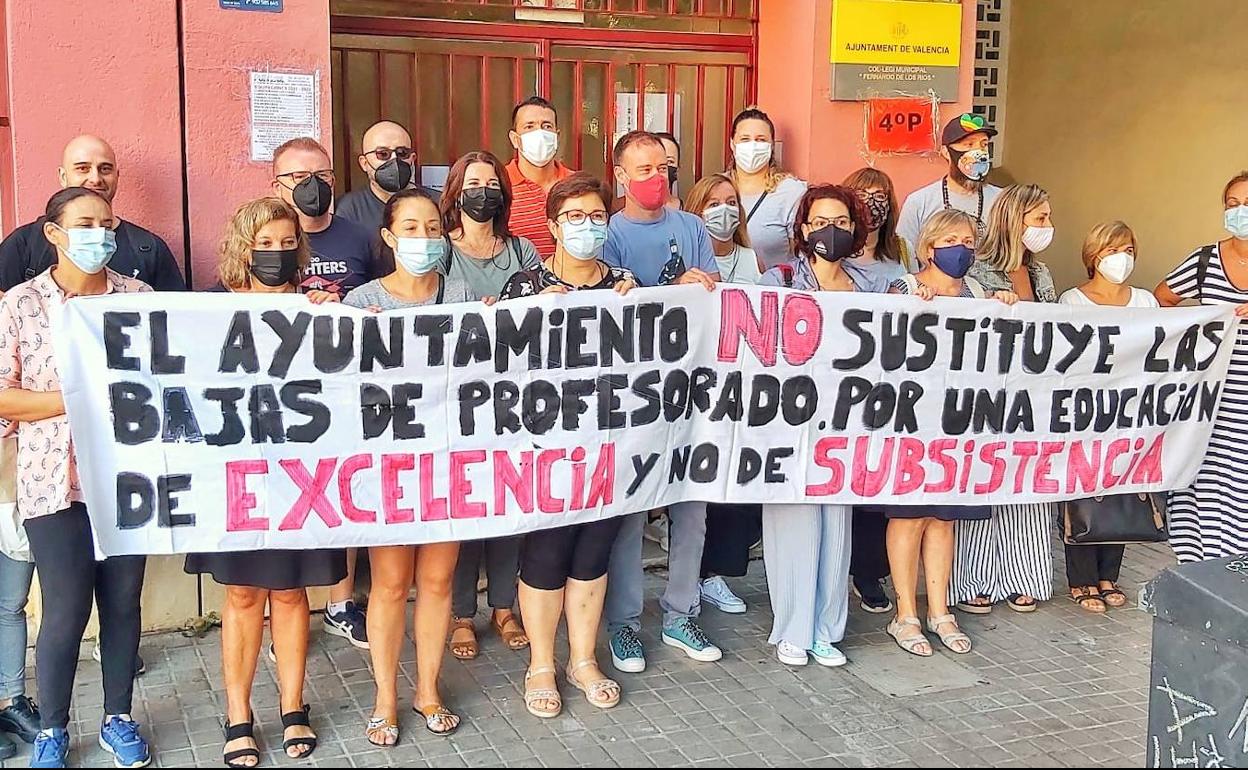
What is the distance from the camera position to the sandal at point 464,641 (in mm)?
5004

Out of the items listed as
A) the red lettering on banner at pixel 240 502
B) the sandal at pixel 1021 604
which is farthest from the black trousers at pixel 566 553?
the sandal at pixel 1021 604

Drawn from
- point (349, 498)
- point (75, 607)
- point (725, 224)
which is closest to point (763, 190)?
point (725, 224)

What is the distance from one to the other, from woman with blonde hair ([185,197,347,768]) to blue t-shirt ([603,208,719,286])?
1.26m

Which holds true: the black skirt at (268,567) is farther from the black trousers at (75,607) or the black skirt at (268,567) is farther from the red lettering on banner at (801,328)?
the red lettering on banner at (801,328)

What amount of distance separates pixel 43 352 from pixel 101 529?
0.57m

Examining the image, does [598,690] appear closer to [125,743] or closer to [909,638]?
[909,638]

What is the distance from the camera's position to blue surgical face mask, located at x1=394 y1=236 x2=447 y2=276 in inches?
163

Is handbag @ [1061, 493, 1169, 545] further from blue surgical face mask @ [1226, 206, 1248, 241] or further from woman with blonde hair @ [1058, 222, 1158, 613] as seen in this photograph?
blue surgical face mask @ [1226, 206, 1248, 241]

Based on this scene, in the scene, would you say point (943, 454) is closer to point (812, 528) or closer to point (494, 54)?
point (812, 528)

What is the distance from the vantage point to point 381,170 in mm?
5113

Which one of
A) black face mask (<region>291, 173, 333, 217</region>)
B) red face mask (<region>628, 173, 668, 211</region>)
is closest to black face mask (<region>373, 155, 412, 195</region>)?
black face mask (<region>291, 173, 333, 217</region>)

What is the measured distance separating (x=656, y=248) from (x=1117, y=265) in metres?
1.94

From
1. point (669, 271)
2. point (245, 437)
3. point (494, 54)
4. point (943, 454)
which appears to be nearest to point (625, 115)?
point (494, 54)

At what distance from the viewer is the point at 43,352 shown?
12.7ft
